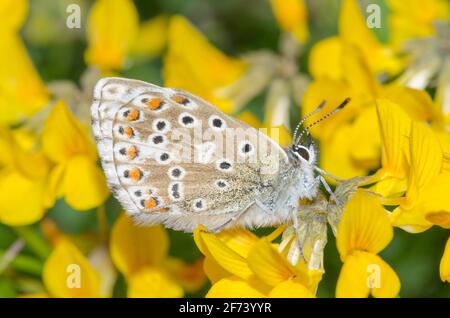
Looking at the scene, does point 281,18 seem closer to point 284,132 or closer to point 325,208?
point 284,132

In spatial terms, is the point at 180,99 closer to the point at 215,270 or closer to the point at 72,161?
the point at 215,270

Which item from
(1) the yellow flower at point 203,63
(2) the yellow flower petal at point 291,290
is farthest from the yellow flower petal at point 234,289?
(1) the yellow flower at point 203,63

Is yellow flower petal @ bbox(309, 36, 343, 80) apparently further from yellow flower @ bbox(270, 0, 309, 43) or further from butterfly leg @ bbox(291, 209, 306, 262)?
butterfly leg @ bbox(291, 209, 306, 262)

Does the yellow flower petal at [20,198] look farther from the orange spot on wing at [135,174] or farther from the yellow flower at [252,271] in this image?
the yellow flower at [252,271]

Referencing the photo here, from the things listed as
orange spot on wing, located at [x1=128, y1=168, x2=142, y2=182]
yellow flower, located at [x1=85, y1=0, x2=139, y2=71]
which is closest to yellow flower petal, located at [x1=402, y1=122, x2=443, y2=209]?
orange spot on wing, located at [x1=128, y1=168, x2=142, y2=182]

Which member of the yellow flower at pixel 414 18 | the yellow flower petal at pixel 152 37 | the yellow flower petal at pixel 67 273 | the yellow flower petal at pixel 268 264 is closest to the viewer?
the yellow flower petal at pixel 268 264
